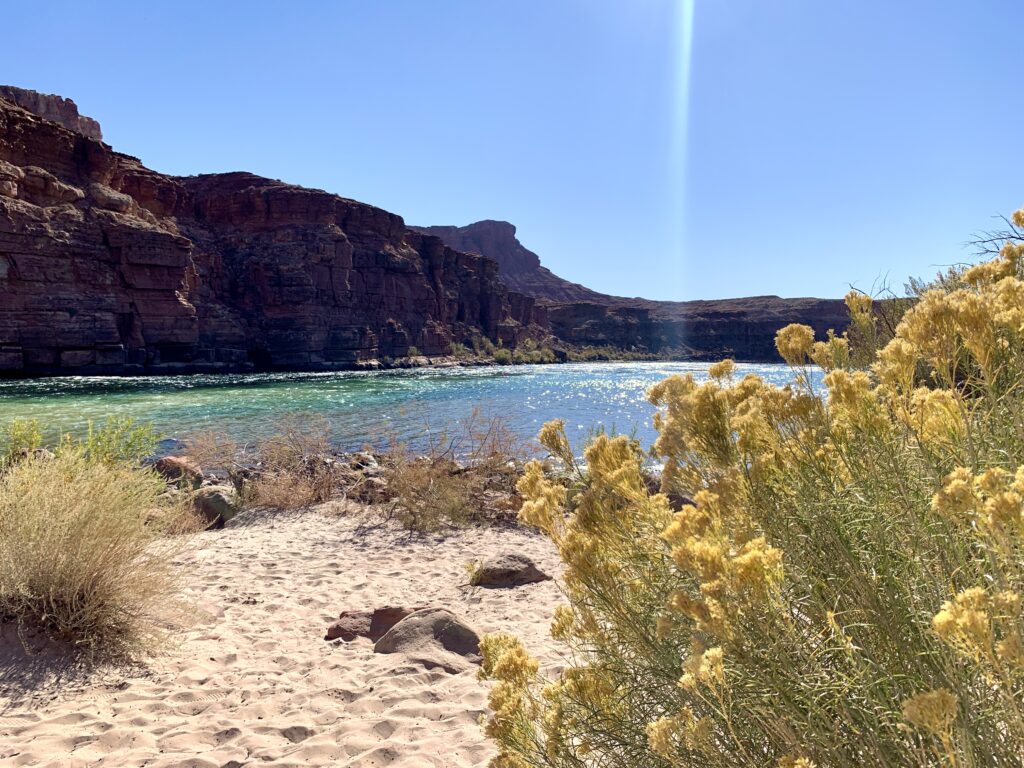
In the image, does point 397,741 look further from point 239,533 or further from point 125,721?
point 239,533

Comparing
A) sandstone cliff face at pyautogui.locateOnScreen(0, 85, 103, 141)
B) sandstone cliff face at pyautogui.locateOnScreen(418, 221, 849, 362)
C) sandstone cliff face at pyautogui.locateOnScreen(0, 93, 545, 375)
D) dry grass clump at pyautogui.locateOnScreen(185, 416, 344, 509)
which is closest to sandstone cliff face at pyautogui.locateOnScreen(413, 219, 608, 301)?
sandstone cliff face at pyautogui.locateOnScreen(418, 221, 849, 362)

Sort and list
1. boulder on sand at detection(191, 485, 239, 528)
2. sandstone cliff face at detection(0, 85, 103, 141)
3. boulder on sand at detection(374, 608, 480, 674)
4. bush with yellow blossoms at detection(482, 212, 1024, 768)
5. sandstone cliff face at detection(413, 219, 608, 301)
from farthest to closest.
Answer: sandstone cliff face at detection(413, 219, 608, 301), sandstone cliff face at detection(0, 85, 103, 141), boulder on sand at detection(191, 485, 239, 528), boulder on sand at detection(374, 608, 480, 674), bush with yellow blossoms at detection(482, 212, 1024, 768)

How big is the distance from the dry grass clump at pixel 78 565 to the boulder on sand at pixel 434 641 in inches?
62.3

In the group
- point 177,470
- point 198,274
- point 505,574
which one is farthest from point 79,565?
point 198,274

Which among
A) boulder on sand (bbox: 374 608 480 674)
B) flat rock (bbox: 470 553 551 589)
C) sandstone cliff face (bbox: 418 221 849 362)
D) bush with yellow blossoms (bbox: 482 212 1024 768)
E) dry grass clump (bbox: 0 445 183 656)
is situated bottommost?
flat rock (bbox: 470 553 551 589)

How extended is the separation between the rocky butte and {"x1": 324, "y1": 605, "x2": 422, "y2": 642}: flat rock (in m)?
43.3

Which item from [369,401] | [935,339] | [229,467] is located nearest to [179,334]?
[369,401]

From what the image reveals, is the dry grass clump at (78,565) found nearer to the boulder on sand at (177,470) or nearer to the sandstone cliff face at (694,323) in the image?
the boulder on sand at (177,470)

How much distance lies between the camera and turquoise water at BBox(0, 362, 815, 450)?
18.5 m

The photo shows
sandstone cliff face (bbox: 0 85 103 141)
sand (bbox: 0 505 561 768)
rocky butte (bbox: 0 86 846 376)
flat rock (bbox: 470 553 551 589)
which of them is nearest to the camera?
sand (bbox: 0 505 561 768)

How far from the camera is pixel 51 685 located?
3521mm

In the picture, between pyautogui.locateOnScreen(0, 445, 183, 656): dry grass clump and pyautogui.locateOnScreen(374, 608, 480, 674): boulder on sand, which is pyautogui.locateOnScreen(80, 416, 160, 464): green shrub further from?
pyautogui.locateOnScreen(374, 608, 480, 674): boulder on sand

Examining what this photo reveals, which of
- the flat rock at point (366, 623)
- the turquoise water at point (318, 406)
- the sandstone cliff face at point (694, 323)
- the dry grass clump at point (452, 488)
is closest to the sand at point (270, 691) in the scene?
the flat rock at point (366, 623)

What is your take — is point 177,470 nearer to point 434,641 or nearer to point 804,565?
point 434,641
